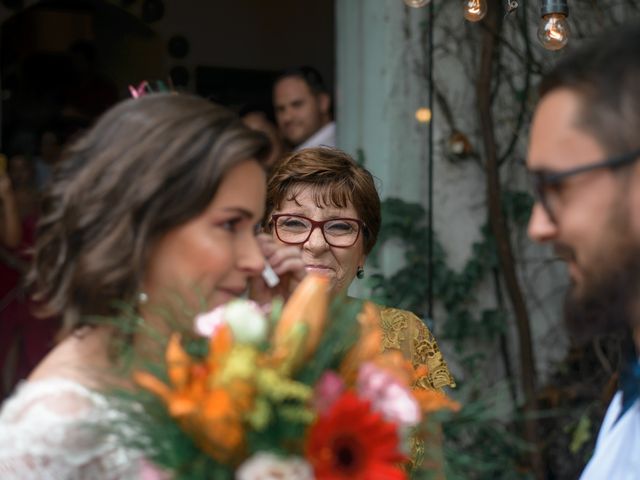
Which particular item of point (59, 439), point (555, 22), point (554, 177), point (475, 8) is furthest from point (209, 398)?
point (475, 8)

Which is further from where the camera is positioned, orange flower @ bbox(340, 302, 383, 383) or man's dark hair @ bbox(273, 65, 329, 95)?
man's dark hair @ bbox(273, 65, 329, 95)

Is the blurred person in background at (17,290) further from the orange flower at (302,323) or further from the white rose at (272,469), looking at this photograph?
the white rose at (272,469)

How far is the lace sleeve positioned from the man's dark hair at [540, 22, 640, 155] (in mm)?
1193

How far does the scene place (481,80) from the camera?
17.3ft

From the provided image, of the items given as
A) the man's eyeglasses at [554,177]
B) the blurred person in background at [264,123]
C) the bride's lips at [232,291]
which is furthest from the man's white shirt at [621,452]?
the blurred person in background at [264,123]

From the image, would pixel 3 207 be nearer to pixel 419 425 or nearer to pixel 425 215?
pixel 425 215

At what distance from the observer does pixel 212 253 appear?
1894 mm

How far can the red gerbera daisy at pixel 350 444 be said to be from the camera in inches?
62.2

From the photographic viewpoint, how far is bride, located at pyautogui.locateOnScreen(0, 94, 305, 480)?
1836 millimetres

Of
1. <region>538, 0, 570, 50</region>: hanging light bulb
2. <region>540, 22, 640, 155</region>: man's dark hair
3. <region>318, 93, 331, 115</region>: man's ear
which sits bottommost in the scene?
<region>318, 93, 331, 115</region>: man's ear

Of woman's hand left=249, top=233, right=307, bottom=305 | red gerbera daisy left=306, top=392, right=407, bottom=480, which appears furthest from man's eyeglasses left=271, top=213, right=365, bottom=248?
red gerbera daisy left=306, top=392, right=407, bottom=480

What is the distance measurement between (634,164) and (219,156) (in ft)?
2.31

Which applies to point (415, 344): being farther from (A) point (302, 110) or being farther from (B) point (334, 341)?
(A) point (302, 110)

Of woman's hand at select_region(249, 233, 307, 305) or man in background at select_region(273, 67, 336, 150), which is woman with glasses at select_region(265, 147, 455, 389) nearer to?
woman's hand at select_region(249, 233, 307, 305)
